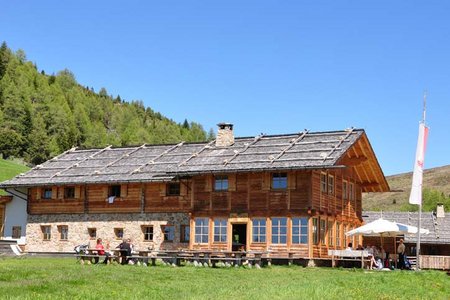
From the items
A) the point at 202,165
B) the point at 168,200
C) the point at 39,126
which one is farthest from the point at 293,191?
the point at 39,126

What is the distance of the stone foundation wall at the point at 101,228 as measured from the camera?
1687 inches

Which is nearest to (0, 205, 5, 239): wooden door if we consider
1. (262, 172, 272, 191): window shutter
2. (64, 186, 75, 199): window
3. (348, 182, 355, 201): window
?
(64, 186, 75, 199): window

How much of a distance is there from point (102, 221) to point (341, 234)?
14456 mm

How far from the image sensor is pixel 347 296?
1911 cm

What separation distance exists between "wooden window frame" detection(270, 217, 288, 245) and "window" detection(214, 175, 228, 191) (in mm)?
3487

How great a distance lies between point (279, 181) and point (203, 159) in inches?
206

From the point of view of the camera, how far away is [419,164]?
103 ft

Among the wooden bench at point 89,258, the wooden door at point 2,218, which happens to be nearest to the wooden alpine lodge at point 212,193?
the wooden door at point 2,218

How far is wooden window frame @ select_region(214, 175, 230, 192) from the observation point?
4044cm

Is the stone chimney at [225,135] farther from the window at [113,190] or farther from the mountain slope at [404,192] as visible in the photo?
the mountain slope at [404,192]

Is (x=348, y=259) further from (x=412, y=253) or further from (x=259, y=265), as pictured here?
(x=412, y=253)

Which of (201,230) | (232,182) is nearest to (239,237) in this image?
(201,230)

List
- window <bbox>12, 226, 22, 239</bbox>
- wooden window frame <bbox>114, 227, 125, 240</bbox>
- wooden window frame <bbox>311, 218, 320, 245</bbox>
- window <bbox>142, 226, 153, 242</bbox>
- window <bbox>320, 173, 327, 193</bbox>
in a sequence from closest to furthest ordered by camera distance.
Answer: wooden window frame <bbox>311, 218, 320, 245</bbox>, window <bbox>320, 173, 327, 193</bbox>, window <bbox>142, 226, 153, 242</bbox>, wooden window frame <bbox>114, 227, 125, 240</bbox>, window <bbox>12, 226, 22, 239</bbox>

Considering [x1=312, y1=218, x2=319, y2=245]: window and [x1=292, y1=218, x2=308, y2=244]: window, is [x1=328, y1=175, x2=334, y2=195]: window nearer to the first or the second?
[x1=312, y1=218, x2=319, y2=245]: window
